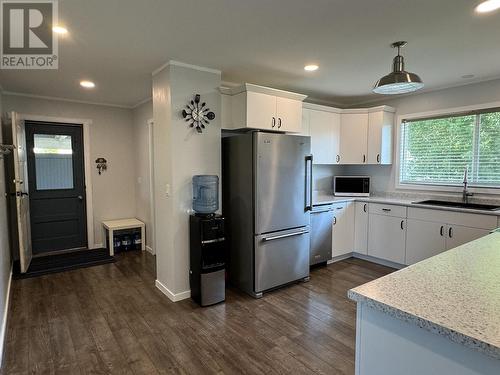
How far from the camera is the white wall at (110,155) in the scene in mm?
4911

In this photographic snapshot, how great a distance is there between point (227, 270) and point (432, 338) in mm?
2799

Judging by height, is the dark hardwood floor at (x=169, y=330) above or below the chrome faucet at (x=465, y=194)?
below

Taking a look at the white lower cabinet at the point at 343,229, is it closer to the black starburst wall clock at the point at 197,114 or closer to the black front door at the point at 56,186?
the black starburst wall clock at the point at 197,114

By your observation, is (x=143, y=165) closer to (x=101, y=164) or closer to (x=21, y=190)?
(x=101, y=164)

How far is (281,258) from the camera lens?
3406 millimetres

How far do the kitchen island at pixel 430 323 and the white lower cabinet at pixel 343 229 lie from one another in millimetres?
2928

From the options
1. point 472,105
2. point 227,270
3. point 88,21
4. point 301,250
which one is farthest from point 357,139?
point 88,21

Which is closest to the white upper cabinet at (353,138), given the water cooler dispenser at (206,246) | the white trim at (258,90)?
the white trim at (258,90)

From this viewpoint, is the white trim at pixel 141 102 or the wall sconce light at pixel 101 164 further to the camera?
the wall sconce light at pixel 101 164

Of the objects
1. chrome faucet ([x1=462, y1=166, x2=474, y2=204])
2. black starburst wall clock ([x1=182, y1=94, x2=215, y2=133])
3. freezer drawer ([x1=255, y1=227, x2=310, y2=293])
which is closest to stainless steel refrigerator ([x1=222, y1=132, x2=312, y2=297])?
freezer drawer ([x1=255, y1=227, x2=310, y2=293])

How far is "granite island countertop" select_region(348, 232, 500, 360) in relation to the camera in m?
0.87

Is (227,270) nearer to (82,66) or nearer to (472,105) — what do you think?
(82,66)

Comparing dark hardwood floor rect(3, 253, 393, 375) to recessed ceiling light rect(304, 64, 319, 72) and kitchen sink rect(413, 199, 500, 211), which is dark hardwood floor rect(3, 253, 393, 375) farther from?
recessed ceiling light rect(304, 64, 319, 72)

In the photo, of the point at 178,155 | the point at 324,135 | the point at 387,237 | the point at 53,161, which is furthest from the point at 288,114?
the point at 53,161
